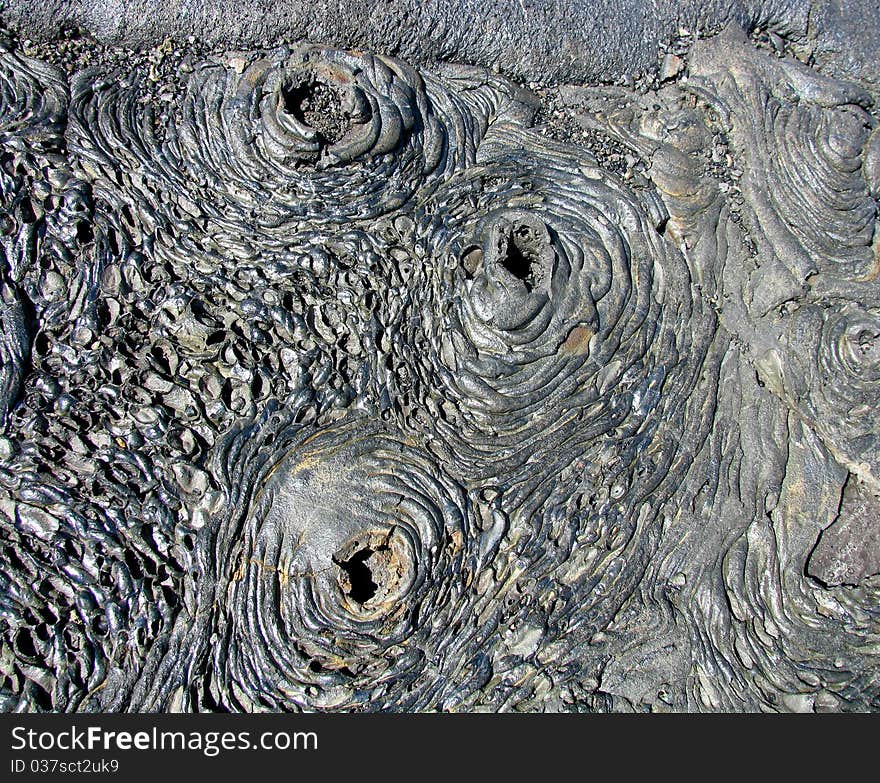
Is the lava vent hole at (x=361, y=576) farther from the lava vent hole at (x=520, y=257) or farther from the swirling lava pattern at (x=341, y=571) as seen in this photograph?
the lava vent hole at (x=520, y=257)

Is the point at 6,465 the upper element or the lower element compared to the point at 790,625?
upper

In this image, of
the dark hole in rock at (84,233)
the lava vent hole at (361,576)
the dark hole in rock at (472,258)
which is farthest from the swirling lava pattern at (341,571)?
the dark hole in rock at (84,233)

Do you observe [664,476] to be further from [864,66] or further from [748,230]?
[864,66]

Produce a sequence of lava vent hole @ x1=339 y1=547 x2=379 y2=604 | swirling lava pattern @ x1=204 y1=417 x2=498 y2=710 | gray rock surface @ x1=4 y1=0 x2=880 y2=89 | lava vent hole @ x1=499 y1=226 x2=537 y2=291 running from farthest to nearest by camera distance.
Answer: gray rock surface @ x1=4 y1=0 x2=880 y2=89 → lava vent hole @ x1=499 y1=226 x2=537 y2=291 → lava vent hole @ x1=339 y1=547 x2=379 y2=604 → swirling lava pattern @ x1=204 y1=417 x2=498 y2=710

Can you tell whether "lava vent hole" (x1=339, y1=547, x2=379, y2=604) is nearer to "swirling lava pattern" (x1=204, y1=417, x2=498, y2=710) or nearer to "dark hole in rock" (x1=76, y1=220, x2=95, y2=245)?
"swirling lava pattern" (x1=204, y1=417, x2=498, y2=710)

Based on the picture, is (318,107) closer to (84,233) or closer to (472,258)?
(472,258)

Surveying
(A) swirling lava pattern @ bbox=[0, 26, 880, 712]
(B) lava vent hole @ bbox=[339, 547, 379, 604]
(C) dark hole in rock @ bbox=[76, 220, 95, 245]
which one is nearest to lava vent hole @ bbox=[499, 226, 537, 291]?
(A) swirling lava pattern @ bbox=[0, 26, 880, 712]

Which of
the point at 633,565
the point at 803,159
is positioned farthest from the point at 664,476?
the point at 803,159

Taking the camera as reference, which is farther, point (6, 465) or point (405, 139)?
point (405, 139)
